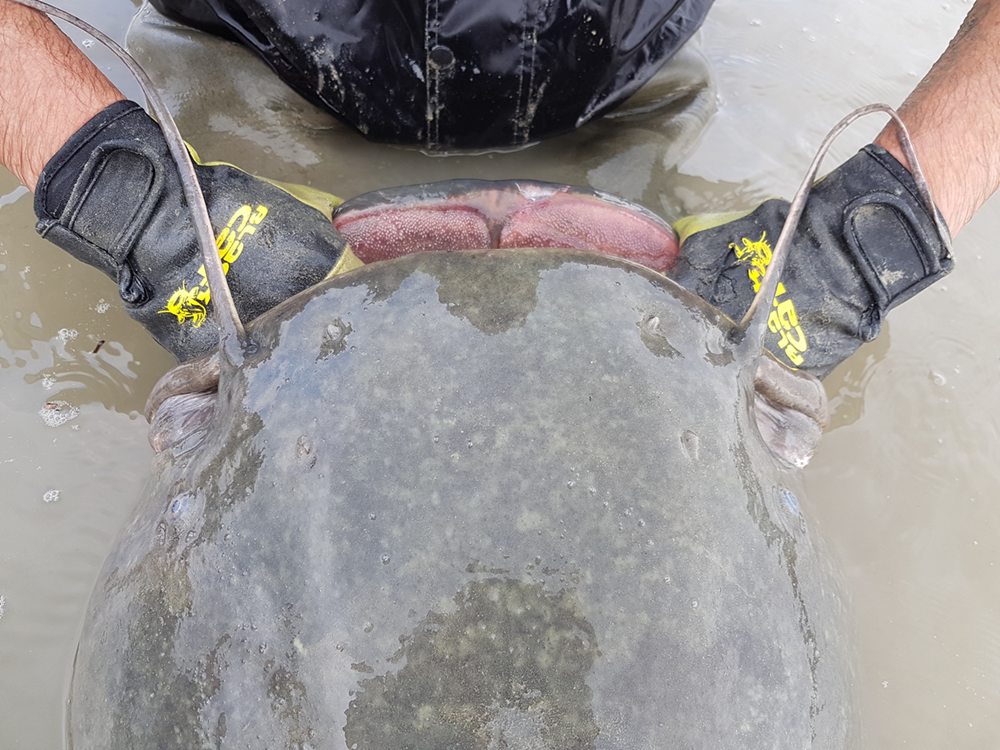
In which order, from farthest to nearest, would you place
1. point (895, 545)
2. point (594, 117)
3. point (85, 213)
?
point (594, 117), point (895, 545), point (85, 213)

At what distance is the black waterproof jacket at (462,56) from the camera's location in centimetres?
202

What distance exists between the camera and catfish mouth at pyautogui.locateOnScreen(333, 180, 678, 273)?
1.60 meters

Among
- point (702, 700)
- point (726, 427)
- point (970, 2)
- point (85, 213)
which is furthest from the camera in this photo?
point (970, 2)

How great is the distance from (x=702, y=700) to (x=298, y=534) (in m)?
0.56

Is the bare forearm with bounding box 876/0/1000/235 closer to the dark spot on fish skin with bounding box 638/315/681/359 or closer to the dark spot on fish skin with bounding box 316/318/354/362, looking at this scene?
the dark spot on fish skin with bounding box 638/315/681/359

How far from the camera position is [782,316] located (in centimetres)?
171

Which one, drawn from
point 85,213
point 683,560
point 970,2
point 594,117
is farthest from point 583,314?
point 970,2

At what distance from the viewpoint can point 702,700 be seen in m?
0.96

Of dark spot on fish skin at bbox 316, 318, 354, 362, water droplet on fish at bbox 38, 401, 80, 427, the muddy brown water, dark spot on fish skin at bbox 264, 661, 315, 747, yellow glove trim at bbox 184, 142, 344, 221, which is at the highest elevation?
dark spot on fish skin at bbox 316, 318, 354, 362

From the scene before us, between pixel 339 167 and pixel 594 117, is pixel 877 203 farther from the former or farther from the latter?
pixel 339 167

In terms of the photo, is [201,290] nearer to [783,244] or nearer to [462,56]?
[462,56]

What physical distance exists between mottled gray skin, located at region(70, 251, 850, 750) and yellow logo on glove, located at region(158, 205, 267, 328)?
1.54 feet

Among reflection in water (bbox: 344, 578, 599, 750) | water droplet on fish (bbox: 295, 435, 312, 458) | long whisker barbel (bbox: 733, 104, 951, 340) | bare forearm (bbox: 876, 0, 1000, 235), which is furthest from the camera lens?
bare forearm (bbox: 876, 0, 1000, 235)

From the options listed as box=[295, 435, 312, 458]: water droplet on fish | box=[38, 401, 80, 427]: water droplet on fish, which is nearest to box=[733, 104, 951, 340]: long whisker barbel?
box=[295, 435, 312, 458]: water droplet on fish
